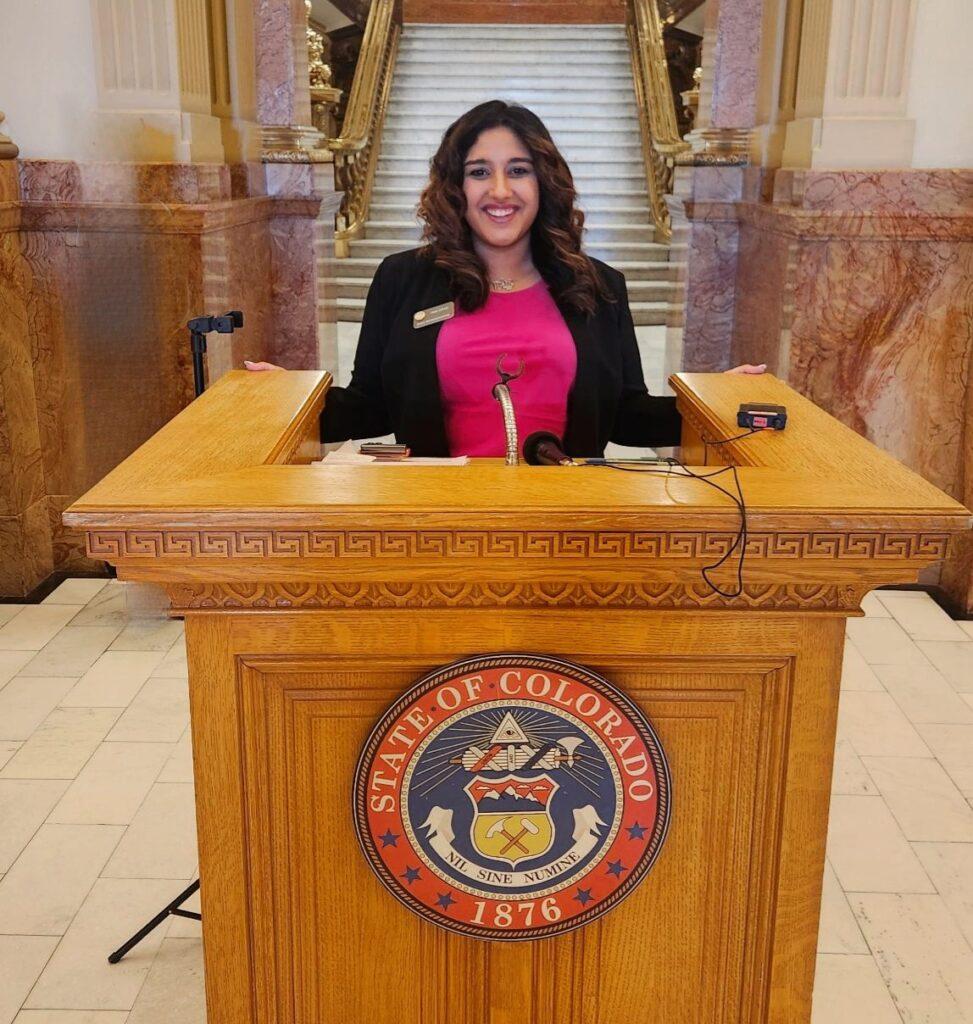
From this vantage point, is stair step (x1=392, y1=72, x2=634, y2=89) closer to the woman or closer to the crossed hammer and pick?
the woman

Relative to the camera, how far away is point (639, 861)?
6.27ft

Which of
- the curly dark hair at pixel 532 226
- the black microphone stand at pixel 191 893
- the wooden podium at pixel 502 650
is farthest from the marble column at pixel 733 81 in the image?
the wooden podium at pixel 502 650

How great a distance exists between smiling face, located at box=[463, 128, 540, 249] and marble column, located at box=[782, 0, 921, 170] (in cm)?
262

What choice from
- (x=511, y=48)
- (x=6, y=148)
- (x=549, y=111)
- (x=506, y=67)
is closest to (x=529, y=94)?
(x=549, y=111)

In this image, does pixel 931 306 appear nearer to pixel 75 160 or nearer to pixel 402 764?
pixel 75 160

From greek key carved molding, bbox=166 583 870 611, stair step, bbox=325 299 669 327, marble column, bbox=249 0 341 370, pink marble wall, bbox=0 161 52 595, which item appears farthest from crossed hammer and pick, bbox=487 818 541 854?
stair step, bbox=325 299 669 327

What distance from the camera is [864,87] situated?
515cm

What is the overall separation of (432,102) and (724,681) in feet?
46.2

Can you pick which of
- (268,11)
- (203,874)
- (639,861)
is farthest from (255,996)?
(268,11)

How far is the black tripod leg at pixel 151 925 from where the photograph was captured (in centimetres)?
297

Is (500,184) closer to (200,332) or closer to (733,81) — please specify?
(200,332)

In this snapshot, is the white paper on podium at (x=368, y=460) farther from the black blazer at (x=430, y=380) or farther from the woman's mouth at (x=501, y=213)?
the woman's mouth at (x=501, y=213)

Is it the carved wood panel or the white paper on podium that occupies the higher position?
the white paper on podium

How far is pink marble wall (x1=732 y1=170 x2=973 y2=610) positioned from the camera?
509cm
